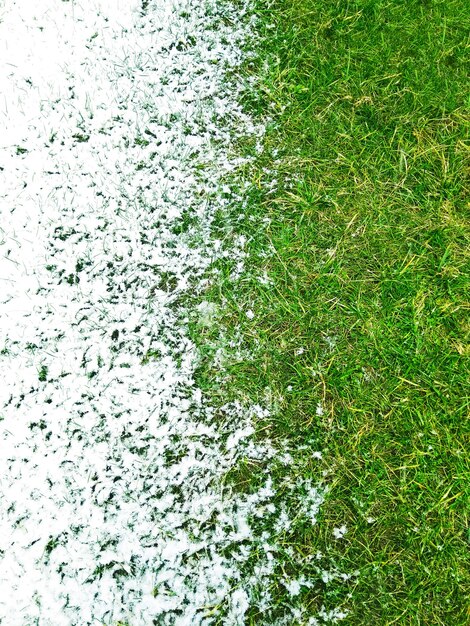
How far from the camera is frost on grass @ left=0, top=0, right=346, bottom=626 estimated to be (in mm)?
1473

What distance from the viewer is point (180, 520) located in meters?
1.53

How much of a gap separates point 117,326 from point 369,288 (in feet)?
3.25

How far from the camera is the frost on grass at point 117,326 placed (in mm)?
1473

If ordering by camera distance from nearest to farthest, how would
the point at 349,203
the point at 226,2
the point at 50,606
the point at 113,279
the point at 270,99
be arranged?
1. the point at 50,606
2. the point at 113,279
3. the point at 349,203
4. the point at 270,99
5. the point at 226,2

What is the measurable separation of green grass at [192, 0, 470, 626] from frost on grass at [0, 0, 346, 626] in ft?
0.44

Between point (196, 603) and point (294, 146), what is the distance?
5.89 feet

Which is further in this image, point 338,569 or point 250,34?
point 250,34

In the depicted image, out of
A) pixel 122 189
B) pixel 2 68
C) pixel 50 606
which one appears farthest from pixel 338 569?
pixel 2 68

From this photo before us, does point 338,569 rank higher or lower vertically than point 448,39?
lower

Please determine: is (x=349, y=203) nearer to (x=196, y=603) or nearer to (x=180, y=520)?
(x=180, y=520)

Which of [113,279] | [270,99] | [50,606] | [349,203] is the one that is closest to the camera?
[50,606]

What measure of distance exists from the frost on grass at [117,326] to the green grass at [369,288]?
0.44ft

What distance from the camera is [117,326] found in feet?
5.85

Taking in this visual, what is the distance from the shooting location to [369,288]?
1854mm
